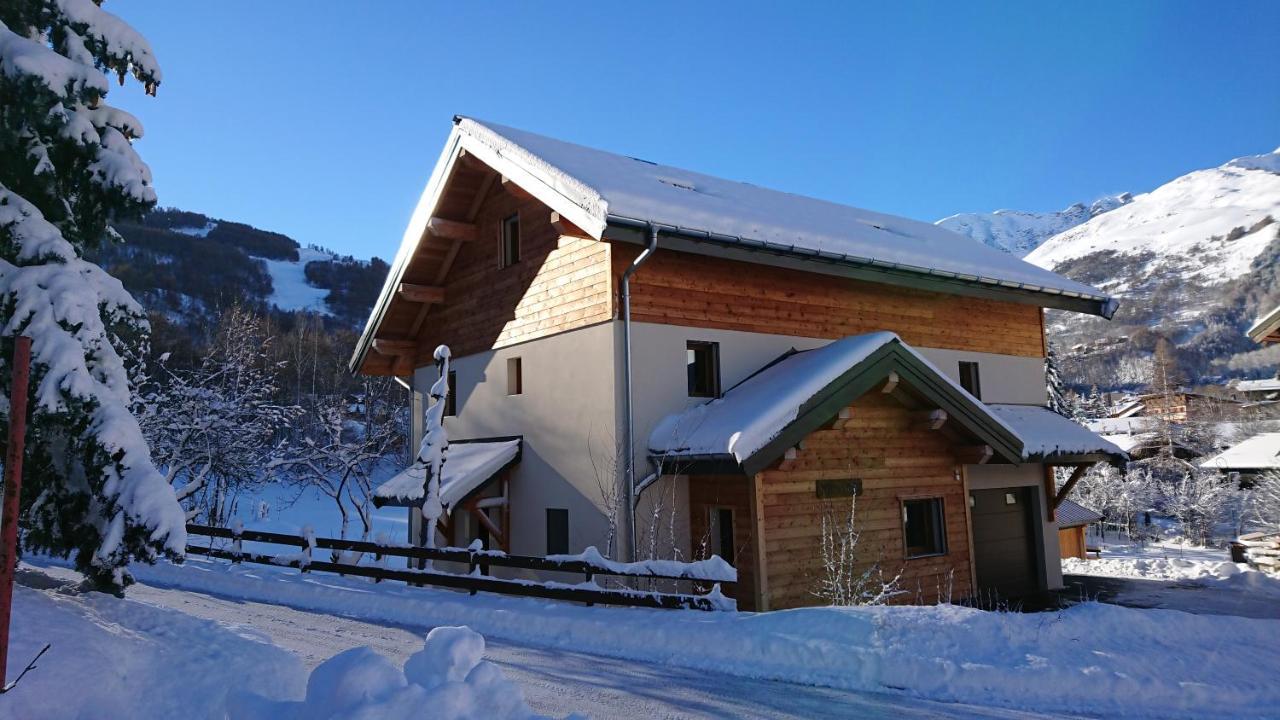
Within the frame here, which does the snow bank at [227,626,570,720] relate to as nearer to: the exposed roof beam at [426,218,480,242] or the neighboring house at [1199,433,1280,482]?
the exposed roof beam at [426,218,480,242]

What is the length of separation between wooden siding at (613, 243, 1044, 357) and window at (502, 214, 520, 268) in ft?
12.5

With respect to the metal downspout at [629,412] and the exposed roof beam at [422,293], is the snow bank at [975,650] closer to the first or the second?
the metal downspout at [629,412]

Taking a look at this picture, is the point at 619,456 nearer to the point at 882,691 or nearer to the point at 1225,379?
the point at 882,691

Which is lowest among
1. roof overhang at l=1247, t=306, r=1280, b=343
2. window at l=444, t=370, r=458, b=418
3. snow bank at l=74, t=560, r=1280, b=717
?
snow bank at l=74, t=560, r=1280, b=717

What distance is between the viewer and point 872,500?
1312 cm

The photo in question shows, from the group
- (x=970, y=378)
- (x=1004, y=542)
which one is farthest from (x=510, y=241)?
(x=1004, y=542)

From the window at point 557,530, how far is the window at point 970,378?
9367 millimetres

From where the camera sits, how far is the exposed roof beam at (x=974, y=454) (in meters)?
13.7

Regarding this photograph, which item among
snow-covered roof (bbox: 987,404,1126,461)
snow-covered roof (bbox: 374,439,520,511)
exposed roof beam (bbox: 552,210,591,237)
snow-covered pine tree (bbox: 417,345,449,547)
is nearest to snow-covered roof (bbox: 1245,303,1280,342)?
snow-covered roof (bbox: 987,404,1126,461)

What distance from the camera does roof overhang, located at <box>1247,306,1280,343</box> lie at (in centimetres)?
1783

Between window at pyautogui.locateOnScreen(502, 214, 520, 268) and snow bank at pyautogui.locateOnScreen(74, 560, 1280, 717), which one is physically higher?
window at pyautogui.locateOnScreen(502, 214, 520, 268)

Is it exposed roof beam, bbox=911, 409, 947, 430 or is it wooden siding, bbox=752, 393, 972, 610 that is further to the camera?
exposed roof beam, bbox=911, 409, 947, 430

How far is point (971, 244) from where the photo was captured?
2011 centimetres

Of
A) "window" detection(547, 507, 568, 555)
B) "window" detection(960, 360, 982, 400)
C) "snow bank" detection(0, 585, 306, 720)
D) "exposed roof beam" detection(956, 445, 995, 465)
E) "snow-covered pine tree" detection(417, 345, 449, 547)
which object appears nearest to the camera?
"snow bank" detection(0, 585, 306, 720)
